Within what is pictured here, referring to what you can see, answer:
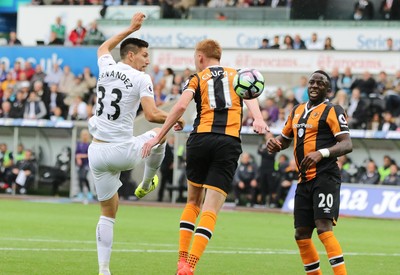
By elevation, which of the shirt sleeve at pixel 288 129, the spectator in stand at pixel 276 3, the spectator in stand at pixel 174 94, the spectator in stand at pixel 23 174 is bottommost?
the spectator in stand at pixel 23 174

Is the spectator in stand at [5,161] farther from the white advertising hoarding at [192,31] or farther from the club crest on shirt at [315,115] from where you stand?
the club crest on shirt at [315,115]

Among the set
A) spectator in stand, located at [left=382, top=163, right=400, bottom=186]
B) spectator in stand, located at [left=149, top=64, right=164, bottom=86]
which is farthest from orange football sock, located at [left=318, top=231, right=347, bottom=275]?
spectator in stand, located at [left=149, top=64, right=164, bottom=86]

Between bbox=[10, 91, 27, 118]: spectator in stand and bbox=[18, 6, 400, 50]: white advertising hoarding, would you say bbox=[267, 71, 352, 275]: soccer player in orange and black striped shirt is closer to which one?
bbox=[10, 91, 27, 118]: spectator in stand

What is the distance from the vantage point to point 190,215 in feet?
36.6

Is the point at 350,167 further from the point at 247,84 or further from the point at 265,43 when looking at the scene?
the point at 247,84

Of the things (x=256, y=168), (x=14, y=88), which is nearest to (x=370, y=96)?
(x=256, y=168)

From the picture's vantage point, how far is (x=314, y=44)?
31.7 metres

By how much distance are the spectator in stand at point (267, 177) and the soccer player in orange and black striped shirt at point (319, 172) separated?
54.4ft

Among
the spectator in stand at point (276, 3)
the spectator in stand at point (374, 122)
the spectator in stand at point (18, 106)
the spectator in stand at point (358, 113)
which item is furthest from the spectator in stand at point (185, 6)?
the spectator in stand at point (374, 122)

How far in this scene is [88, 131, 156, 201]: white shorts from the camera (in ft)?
35.7

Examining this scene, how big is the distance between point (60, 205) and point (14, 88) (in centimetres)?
755

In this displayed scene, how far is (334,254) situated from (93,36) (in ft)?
84.1

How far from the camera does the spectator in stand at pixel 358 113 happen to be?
2738cm

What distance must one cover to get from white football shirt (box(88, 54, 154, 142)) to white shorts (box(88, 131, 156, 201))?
0.09 meters
